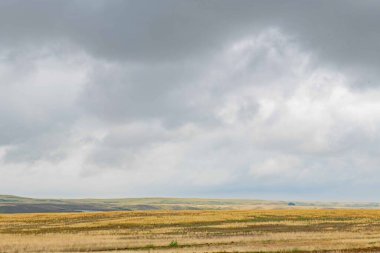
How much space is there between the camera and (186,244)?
4769 cm

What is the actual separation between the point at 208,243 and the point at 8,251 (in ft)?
58.9

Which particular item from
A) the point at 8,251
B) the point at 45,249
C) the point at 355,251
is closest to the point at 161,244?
the point at 45,249

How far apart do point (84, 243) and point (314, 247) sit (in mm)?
21883

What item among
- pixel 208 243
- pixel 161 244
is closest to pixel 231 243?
pixel 208 243

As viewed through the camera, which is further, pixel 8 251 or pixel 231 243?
pixel 231 243

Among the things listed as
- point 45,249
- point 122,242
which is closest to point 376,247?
point 122,242

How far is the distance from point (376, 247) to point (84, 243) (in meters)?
26.6

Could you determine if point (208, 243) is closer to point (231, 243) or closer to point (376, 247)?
point (231, 243)

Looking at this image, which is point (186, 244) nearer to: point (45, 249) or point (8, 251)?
point (45, 249)

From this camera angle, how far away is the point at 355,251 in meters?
38.2

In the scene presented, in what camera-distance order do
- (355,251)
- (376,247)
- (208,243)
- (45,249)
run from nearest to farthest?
(355,251) → (376,247) → (45,249) → (208,243)

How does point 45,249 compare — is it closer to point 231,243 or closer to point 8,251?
point 8,251

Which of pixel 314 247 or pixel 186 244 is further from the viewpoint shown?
pixel 186 244

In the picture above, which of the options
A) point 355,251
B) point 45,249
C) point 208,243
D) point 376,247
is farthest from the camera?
point 208,243
